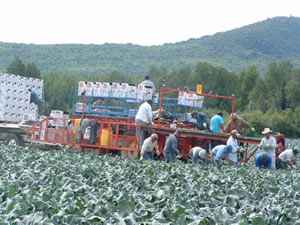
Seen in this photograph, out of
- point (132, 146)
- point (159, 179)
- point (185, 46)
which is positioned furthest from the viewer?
point (185, 46)

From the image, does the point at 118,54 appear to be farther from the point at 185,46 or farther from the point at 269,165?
the point at 269,165

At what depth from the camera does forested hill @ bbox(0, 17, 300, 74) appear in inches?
5369

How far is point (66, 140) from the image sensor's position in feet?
75.4

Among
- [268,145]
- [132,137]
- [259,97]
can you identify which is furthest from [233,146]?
[259,97]

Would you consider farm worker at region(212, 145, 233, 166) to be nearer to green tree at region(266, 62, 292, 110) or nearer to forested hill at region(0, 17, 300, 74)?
green tree at region(266, 62, 292, 110)

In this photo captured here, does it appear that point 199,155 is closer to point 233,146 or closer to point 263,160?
point 233,146

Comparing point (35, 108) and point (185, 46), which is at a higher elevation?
point (185, 46)

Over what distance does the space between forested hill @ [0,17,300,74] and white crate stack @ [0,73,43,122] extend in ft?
327

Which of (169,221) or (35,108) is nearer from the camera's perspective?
(169,221)

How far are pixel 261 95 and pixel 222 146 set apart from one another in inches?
3151

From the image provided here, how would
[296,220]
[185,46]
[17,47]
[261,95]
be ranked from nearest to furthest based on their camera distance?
[296,220] < [261,95] < [17,47] < [185,46]

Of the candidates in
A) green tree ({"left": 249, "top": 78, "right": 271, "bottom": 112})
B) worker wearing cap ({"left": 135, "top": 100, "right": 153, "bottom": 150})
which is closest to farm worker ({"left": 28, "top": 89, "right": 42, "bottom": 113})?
worker wearing cap ({"left": 135, "top": 100, "right": 153, "bottom": 150})

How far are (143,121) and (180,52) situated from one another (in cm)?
13273

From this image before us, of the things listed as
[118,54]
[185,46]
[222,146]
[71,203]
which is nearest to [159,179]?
[71,203]
